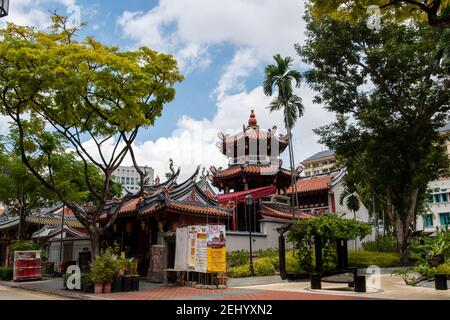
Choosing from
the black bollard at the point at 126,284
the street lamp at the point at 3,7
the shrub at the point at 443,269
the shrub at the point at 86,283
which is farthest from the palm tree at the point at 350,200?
the street lamp at the point at 3,7

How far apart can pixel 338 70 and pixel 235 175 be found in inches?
442

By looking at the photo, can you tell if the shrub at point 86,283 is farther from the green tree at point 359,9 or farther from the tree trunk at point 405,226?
the tree trunk at point 405,226

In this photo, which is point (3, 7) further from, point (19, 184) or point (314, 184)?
point (314, 184)

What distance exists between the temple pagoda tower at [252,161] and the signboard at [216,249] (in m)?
15.5

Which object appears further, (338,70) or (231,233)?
(338,70)

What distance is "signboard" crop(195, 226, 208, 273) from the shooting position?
55.5 ft

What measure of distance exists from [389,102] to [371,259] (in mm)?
9144

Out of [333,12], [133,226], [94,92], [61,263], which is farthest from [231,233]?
[333,12]

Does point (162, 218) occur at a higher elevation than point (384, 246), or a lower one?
higher

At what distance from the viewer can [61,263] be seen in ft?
88.9

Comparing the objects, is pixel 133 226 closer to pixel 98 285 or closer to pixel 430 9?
pixel 98 285

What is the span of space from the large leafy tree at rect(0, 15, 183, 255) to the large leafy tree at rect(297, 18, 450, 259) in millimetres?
11665

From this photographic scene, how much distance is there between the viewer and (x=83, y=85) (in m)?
16.2

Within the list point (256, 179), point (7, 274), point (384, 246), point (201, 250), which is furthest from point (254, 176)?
point (7, 274)
